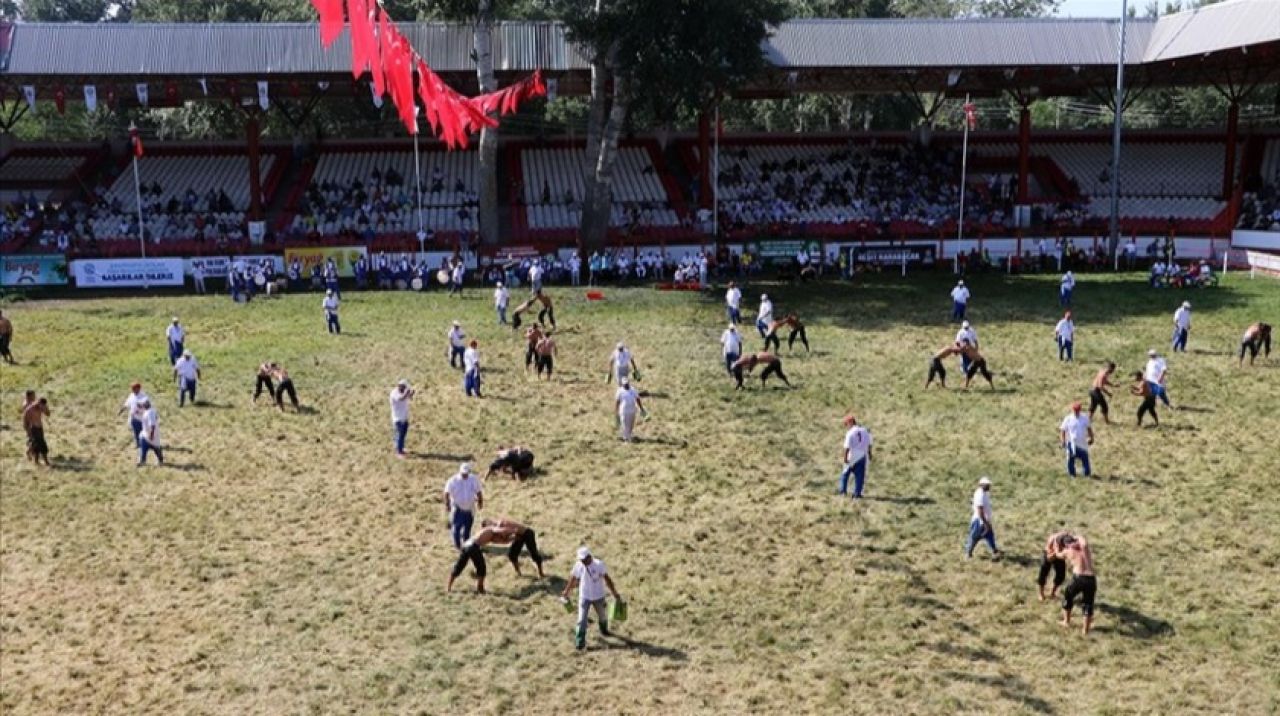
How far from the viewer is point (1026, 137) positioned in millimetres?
48406

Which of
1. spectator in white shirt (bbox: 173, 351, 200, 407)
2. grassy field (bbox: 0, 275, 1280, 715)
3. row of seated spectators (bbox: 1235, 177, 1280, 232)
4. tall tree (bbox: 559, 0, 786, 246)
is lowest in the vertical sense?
grassy field (bbox: 0, 275, 1280, 715)

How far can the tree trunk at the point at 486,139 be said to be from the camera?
133 feet

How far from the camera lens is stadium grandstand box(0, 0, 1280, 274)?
138 ft

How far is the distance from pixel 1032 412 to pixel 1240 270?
2382 cm

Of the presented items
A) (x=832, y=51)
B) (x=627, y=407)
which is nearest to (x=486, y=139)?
(x=832, y=51)

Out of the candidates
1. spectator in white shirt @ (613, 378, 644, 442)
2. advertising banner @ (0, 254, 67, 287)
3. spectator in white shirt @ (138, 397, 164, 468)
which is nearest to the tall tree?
spectator in white shirt @ (613, 378, 644, 442)

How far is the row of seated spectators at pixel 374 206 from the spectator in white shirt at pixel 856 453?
28310mm

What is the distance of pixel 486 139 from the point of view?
4209cm

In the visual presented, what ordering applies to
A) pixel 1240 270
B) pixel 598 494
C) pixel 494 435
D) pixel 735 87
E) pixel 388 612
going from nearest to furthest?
pixel 388 612
pixel 598 494
pixel 494 435
pixel 735 87
pixel 1240 270

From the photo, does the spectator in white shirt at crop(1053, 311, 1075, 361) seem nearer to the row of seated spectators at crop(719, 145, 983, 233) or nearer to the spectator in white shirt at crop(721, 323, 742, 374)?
the spectator in white shirt at crop(721, 323, 742, 374)

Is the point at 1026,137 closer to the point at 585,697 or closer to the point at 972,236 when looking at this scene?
the point at 972,236

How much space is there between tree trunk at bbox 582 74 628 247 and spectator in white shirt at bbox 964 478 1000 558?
27.5m

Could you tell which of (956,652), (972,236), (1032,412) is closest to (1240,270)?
(972,236)

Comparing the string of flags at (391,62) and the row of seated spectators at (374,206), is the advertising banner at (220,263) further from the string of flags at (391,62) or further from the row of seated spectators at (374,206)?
the string of flags at (391,62)
